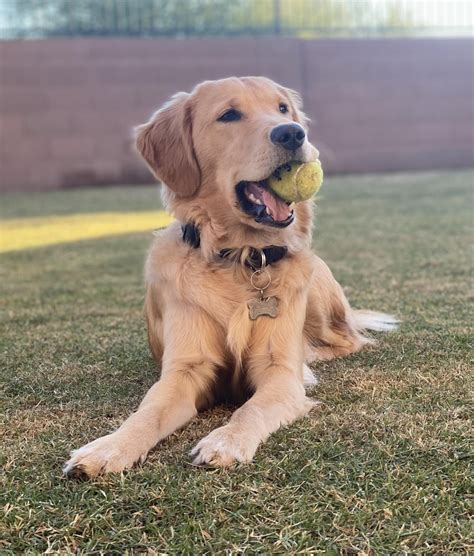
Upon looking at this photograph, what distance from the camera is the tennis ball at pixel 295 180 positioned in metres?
3.20

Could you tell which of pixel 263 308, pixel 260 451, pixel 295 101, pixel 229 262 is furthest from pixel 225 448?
pixel 295 101

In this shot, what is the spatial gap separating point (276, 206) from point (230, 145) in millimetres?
393

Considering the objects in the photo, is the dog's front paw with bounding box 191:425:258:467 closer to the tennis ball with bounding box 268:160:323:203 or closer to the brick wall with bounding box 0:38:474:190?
the tennis ball with bounding box 268:160:323:203

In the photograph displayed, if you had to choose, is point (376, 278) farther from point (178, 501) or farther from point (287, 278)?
point (178, 501)

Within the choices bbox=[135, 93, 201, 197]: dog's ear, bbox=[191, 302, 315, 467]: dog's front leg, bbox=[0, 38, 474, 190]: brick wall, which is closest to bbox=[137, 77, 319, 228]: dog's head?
bbox=[135, 93, 201, 197]: dog's ear

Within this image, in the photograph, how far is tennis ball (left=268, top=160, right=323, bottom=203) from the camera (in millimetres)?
3195

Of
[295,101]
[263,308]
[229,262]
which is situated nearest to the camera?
[263,308]

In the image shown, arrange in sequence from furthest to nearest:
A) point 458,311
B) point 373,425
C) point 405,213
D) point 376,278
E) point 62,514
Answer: point 405,213 → point 376,278 → point 458,311 → point 373,425 → point 62,514

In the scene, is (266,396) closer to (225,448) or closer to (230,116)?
(225,448)

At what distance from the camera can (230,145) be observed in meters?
3.46

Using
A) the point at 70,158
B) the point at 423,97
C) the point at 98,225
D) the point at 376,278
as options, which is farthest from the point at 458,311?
the point at 423,97

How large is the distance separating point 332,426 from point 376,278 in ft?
11.3

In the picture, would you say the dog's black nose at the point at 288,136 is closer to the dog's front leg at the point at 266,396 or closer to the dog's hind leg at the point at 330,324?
the dog's front leg at the point at 266,396

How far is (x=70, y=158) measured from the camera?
55.5 feet
